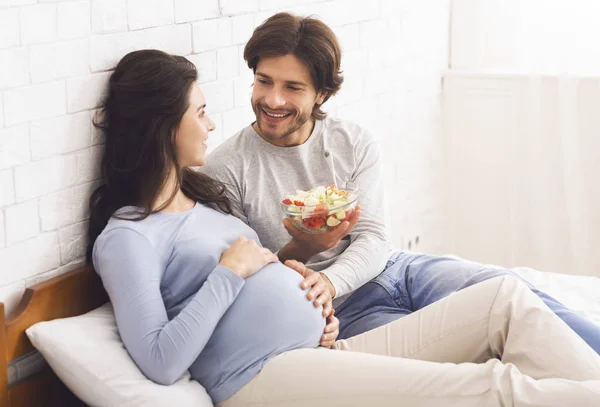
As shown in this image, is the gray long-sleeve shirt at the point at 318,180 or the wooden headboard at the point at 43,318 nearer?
the wooden headboard at the point at 43,318

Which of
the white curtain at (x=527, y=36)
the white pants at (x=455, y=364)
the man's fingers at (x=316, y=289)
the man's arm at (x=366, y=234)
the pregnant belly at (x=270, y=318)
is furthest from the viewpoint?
the white curtain at (x=527, y=36)

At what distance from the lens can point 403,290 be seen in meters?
2.33

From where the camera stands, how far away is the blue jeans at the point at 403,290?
2.22 m

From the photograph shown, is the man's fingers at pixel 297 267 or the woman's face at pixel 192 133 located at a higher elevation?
the woman's face at pixel 192 133

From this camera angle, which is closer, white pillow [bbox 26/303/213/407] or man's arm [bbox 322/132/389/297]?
white pillow [bbox 26/303/213/407]

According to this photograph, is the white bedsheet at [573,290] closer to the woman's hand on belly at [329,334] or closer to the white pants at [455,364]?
the white pants at [455,364]

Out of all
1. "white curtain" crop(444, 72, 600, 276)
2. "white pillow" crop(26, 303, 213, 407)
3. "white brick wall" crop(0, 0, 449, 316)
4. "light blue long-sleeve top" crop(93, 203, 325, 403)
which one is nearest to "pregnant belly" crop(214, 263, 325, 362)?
"light blue long-sleeve top" crop(93, 203, 325, 403)

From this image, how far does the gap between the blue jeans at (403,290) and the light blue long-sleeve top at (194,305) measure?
294 millimetres

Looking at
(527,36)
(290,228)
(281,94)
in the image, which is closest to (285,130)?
(281,94)

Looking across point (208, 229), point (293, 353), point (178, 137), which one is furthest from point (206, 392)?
point (178, 137)

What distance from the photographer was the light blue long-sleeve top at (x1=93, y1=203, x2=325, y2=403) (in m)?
1.76

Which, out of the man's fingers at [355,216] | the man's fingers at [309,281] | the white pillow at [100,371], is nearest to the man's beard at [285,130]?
the man's fingers at [355,216]

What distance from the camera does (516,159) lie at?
11.9 ft

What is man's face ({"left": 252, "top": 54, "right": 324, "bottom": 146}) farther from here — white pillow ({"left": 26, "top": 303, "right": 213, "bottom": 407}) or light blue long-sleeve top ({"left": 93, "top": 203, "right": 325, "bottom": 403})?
white pillow ({"left": 26, "top": 303, "right": 213, "bottom": 407})
